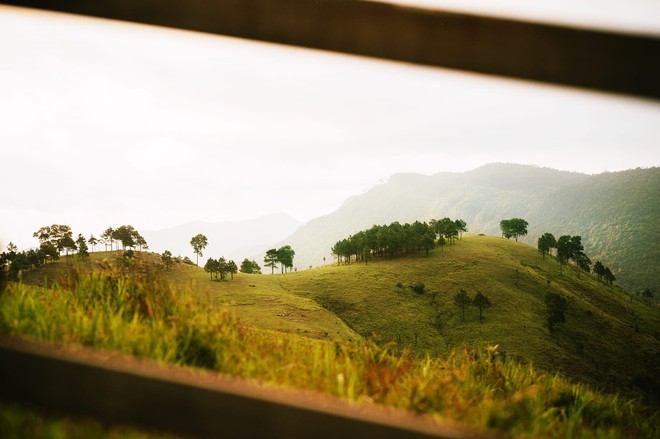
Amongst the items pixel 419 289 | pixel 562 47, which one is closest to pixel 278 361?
pixel 562 47

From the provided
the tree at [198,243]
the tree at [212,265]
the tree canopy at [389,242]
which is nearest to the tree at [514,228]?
the tree canopy at [389,242]

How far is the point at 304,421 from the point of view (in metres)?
1.04

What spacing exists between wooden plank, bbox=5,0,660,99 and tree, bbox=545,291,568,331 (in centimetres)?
10323

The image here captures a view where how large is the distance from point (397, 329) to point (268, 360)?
85712 millimetres

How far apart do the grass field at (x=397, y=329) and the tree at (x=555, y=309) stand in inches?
87.8

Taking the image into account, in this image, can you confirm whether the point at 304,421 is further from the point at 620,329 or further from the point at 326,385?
the point at 620,329

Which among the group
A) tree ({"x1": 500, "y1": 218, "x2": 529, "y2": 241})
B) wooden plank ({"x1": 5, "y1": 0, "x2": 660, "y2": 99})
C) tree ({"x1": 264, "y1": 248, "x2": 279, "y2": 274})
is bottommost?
tree ({"x1": 264, "y1": 248, "x2": 279, "y2": 274})

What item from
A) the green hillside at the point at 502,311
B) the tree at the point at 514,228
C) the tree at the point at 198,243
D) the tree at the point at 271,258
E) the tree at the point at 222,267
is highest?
the tree at the point at 514,228

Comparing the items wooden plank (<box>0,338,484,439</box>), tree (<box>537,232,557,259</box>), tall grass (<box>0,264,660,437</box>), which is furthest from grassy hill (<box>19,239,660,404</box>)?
wooden plank (<box>0,338,484,439</box>)

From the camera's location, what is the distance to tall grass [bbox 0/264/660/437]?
6.73 feet

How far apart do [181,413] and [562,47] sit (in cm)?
167

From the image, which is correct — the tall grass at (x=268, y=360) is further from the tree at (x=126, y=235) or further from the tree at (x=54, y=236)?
the tree at (x=126, y=235)

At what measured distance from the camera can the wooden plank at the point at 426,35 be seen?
1113mm

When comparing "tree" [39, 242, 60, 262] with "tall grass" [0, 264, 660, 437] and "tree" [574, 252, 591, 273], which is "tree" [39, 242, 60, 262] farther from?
"tree" [574, 252, 591, 273]
